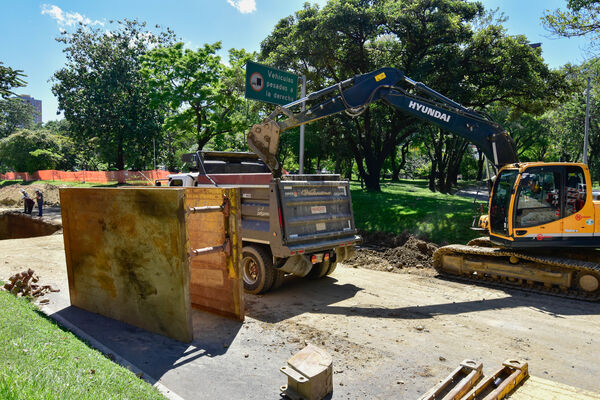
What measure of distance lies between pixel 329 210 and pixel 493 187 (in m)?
3.69

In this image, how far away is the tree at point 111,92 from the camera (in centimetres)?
3419

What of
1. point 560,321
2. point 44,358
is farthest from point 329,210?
point 44,358

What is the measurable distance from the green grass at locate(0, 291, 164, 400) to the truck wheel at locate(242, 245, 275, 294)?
3315 mm

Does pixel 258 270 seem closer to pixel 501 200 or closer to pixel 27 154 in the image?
pixel 501 200

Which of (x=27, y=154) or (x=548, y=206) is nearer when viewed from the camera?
(x=548, y=206)

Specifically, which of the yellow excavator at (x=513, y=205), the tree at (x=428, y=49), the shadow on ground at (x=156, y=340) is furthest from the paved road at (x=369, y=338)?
the tree at (x=428, y=49)

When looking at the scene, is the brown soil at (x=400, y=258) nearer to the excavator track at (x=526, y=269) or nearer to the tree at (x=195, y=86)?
the excavator track at (x=526, y=269)

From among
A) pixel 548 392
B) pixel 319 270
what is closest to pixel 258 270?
pixel 319 270

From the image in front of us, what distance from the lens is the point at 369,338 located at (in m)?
5.61

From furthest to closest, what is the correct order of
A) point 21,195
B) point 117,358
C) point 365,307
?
point 21,195, point 365,307, point 117,358

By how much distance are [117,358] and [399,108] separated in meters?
7.13

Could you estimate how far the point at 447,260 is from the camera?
9.30m

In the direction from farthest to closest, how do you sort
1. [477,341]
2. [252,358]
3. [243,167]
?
[243,167] < [477,341] < [252,358]

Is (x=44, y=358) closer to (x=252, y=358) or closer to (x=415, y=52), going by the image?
(x=252, y=358)
